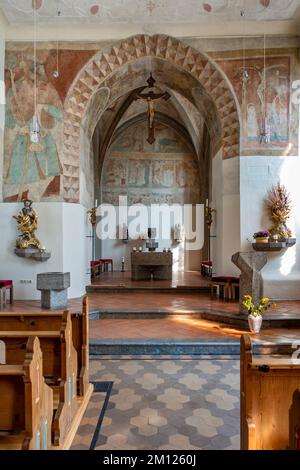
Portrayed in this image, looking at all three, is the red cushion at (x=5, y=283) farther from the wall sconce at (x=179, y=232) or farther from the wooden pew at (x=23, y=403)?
the wall sconce at (x=179, y=232)

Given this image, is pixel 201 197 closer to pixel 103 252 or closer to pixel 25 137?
pixel 103 252

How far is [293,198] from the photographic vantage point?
9.04 m

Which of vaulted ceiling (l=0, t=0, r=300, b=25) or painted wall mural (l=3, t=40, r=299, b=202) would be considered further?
painted wall mural (l=3, t=40, r=299, b=202)

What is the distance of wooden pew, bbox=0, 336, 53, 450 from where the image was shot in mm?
2195

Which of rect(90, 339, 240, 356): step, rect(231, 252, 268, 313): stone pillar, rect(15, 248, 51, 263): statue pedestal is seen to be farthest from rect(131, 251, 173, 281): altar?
rect(90, 339, 240, 356): step

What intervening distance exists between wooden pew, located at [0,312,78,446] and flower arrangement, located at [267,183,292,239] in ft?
22.8

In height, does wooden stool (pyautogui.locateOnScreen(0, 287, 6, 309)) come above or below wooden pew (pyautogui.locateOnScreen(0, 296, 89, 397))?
below

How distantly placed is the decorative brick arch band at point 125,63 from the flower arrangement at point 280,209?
1554 mm

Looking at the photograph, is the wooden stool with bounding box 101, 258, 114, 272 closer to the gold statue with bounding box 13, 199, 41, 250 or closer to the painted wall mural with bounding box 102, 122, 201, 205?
the painted wall mural with bounding box 102, 122, 201, 205

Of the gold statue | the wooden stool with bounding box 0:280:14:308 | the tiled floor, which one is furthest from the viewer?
the gold statue

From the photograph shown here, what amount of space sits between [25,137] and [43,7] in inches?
131

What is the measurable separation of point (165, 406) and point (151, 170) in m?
14.0

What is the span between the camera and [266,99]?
917 centimetres
